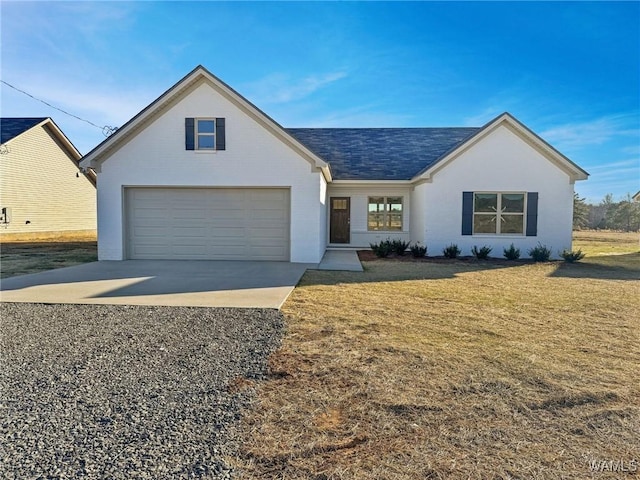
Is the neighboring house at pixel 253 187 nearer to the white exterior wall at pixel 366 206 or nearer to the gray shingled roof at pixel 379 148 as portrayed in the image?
the white exterior wall at pixel 366 206

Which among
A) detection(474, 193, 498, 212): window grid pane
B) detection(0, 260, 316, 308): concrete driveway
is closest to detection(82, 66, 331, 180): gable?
detection(0, 260, 316, 308): concrete driveway

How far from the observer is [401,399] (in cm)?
313

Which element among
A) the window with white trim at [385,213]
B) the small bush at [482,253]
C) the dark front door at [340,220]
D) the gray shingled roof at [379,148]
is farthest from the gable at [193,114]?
the small bush at [482,253]

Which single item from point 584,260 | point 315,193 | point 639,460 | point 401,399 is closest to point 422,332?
point 401,399

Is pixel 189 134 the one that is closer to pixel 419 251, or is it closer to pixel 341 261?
pixel 341 261

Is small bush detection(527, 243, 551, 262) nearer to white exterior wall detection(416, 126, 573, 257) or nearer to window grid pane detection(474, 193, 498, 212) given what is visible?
white exterior wall detection(416, 126, 573, 257)

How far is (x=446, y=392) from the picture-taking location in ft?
10.7

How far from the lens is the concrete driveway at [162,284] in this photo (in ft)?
21.5

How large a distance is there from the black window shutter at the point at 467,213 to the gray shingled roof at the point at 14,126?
22.7m

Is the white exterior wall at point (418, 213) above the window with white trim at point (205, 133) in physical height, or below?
below

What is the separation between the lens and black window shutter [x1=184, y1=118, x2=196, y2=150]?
11.6 m

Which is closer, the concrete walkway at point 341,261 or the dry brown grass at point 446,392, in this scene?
the dry brown grass at point 446,392

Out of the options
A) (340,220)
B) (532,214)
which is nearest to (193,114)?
(340,220)

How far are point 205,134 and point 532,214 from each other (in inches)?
467
